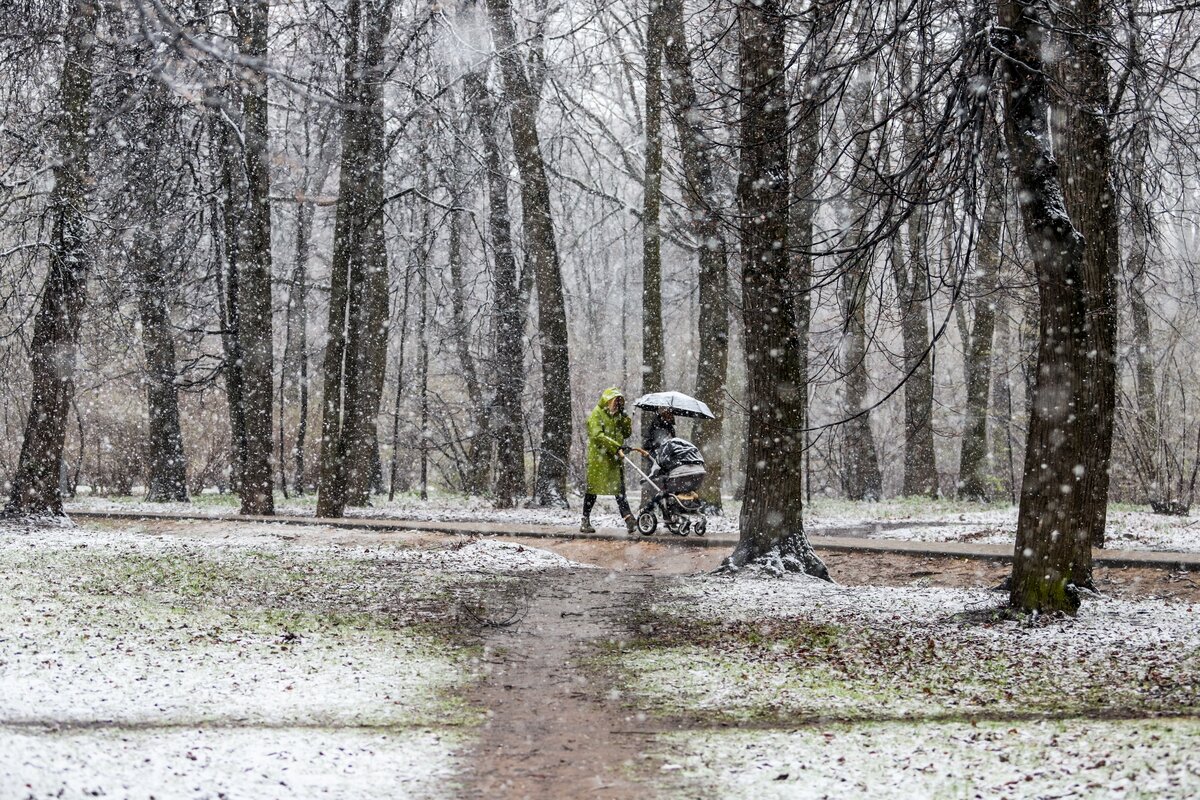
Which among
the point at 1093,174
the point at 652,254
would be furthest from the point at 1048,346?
the point at 652,254

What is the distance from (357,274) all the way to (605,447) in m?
7.12

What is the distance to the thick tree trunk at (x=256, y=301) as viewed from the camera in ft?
65.9

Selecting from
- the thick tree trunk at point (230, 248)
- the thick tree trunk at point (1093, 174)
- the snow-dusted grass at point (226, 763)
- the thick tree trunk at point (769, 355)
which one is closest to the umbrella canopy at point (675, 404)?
the thick tree trunk at point (769, 355)

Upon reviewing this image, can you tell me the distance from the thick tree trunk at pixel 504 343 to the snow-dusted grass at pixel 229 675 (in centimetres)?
983

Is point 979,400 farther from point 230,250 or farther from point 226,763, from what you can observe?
point 226,763

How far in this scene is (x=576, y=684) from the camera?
7719mm

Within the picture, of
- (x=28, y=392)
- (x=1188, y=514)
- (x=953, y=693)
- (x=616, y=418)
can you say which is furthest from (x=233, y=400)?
(x=953, y=693)

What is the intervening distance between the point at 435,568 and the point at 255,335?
9.06 meters

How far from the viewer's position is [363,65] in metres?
18.8

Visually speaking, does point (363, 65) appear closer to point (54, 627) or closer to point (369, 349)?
point (369, 349)

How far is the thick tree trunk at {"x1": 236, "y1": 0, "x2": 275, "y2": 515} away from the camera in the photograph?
20.1 meters

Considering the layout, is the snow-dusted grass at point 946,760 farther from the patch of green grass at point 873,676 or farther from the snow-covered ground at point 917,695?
the patch of green grass at point 873,676

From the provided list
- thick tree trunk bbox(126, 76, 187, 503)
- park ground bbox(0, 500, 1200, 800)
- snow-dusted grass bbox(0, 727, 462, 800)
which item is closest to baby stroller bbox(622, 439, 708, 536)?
park ground bbox(0, 500, 1200, 800)

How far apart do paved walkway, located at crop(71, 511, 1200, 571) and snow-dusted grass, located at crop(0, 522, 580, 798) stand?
3.44 m
